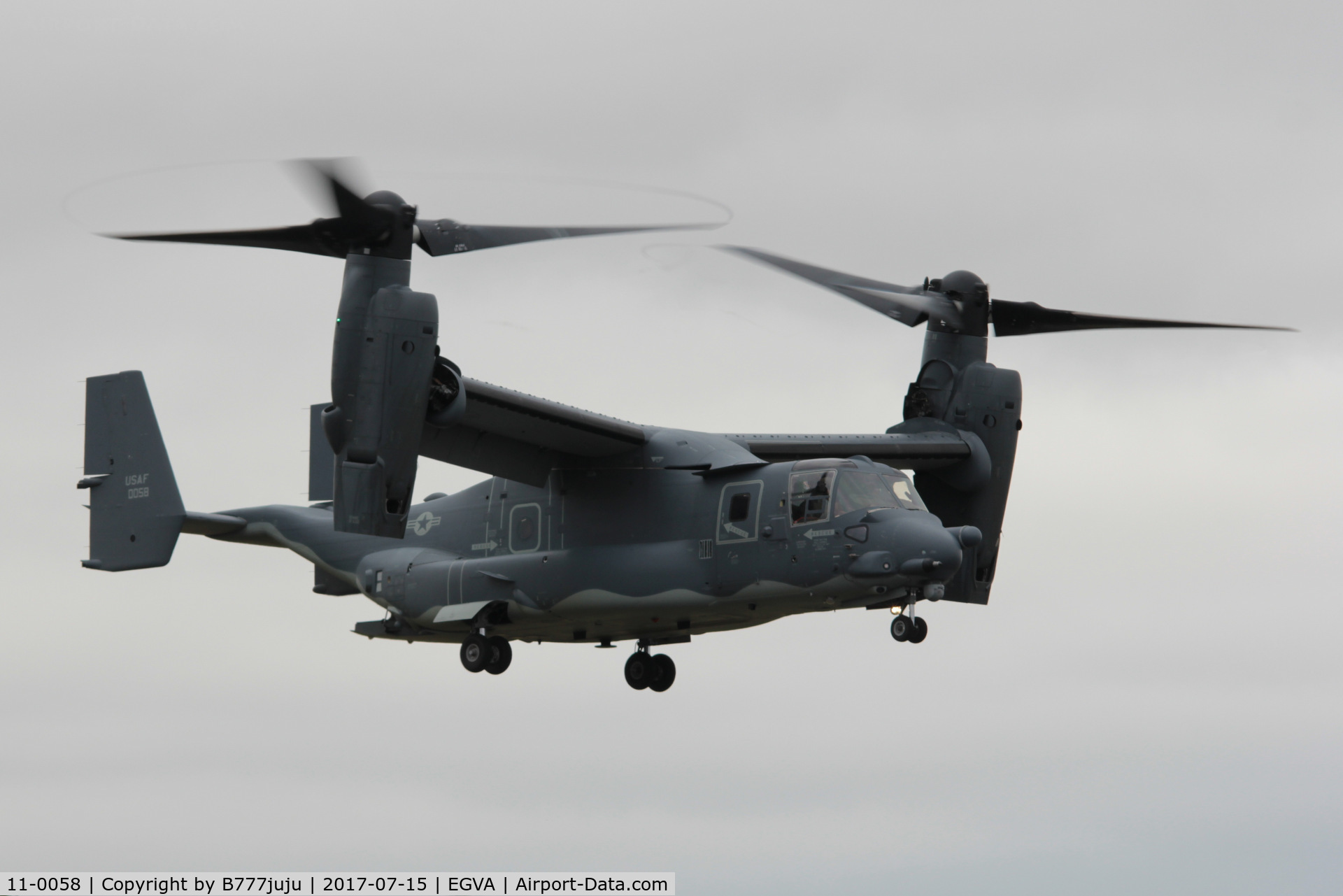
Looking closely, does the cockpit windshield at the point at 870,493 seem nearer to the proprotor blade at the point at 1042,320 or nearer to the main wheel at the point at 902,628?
the main wheel at the point at 902,628

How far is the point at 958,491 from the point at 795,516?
4810 mm

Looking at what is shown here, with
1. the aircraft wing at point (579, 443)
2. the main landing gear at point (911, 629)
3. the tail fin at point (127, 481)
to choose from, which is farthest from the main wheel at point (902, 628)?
the tail fin at point (127, 481)

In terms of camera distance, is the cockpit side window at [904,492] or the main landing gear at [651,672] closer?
the cockpit side window at [904,492]

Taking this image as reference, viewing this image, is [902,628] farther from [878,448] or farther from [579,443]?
[579,443]

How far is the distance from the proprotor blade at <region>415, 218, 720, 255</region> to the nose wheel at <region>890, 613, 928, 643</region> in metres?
6.07

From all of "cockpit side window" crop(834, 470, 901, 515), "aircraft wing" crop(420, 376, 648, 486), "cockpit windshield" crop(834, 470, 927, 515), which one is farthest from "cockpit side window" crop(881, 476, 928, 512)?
"aircraft wing" crop(420, 376, 648, 486)

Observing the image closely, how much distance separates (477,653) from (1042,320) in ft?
34.4

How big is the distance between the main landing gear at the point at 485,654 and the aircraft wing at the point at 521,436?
2445 mm

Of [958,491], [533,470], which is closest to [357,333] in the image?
[533,470]

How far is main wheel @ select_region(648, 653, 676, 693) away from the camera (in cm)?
2838

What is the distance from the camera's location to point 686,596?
24953 mm

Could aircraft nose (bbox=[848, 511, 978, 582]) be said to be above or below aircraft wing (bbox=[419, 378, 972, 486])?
below

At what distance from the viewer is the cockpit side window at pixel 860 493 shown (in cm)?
2383

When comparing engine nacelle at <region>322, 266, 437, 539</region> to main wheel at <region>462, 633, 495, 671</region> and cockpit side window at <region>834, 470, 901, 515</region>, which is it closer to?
main wheel at <region>462, 633, 495, 671</region>
